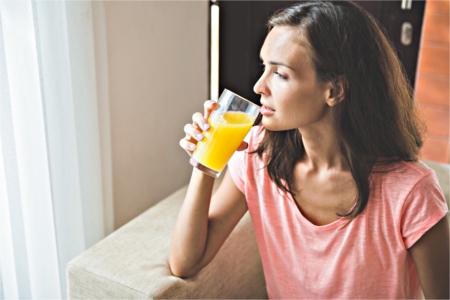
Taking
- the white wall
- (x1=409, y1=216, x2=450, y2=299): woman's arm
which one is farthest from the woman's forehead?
the white wall

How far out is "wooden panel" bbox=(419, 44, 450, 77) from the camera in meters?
2.68

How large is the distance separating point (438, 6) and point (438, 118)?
A: 54cm

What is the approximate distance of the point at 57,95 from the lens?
5.17 ft

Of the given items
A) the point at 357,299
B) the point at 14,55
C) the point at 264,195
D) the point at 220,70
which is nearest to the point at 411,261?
the point at 357,299

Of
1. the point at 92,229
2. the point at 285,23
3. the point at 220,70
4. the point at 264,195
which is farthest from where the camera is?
the point at 220,70

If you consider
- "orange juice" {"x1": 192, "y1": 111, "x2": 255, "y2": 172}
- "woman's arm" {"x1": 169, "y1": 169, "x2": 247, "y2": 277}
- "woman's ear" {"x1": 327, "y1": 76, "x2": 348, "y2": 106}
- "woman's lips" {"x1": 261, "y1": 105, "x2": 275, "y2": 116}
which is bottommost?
"woman's arm" {"x1": 169, "y1": 169, "x2": 247, "y2": 277}

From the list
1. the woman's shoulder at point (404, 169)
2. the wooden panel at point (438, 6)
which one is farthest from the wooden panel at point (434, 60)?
the woman's shoulder at point (404, 169)

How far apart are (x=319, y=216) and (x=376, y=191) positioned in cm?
16

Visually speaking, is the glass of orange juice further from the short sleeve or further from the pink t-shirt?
the short sleeve

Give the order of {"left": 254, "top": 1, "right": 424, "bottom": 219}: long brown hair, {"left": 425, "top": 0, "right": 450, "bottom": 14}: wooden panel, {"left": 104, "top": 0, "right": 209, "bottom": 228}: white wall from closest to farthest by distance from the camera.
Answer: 1. {"left": 254, "top": 1, "right": 424, "bottom": 219}: long brown hair
2. {"left": 104, "top": 0, "right": 209, "bottom": 228}: white wall
3. {"left": 425, "top": 0, "right": 450, "bottom": 14}: wooden panel

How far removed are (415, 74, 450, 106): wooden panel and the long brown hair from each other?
4.71 ft

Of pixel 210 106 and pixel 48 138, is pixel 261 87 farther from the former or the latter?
pixel 48 138

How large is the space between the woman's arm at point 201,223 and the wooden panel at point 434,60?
154 centimetres

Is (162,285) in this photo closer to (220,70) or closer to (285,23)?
(285,23)
